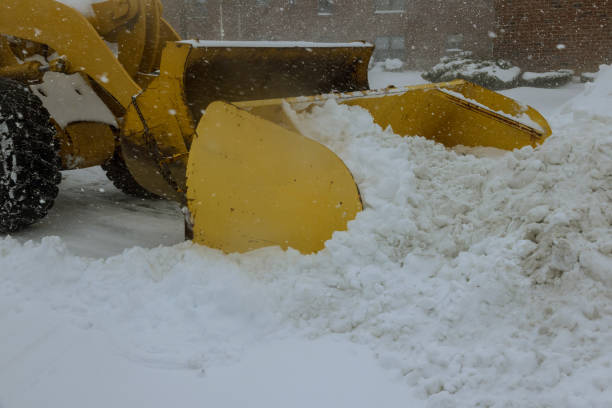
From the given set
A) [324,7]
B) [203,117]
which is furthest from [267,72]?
[324,7]

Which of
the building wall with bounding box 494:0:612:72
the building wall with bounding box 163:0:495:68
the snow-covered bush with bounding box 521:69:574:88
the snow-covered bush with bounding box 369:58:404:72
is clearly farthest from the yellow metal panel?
the snow-covered bush with bounding box 369:58:404:72

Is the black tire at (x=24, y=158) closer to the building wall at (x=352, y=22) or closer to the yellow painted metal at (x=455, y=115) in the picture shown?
the yellow painted metal at (x=455, y=115)

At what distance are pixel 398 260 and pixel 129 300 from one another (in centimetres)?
131

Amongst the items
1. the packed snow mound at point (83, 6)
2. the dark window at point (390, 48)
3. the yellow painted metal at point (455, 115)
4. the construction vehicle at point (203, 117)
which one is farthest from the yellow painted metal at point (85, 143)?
the dark window at point (390, 48)

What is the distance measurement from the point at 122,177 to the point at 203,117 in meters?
2.17

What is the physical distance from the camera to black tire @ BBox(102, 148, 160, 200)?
15.0 feet

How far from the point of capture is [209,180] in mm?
2830

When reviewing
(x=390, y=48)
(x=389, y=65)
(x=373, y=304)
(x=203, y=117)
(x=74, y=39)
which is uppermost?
(x=74, y=39)

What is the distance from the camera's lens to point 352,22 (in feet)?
52.3

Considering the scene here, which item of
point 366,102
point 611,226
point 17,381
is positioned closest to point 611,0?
point 366,102

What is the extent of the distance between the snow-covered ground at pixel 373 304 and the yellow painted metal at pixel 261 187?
4.2 inches

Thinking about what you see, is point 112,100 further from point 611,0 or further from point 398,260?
point 611,0

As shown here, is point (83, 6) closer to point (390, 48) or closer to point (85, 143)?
point (85, 143)

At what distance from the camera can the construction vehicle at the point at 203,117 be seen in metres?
2.69
